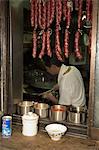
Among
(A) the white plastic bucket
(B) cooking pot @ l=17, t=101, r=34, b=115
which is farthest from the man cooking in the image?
(A) the white plastic bucket

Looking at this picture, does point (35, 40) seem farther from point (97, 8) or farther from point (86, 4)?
point (97, 8)

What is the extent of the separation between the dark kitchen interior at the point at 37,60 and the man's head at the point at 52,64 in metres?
0.05

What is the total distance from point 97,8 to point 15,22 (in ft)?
2.51

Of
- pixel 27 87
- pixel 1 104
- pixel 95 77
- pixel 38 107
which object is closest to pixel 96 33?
pixel 95 77

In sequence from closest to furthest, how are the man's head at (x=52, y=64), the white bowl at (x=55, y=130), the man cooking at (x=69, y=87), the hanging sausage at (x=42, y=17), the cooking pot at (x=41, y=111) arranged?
the white bowl at (x=55, y=130), the cooking pot at (x=41, y=111), the hanging sausage at (x=42, y=17), the man cooking at (x=69, y=87), the man's head at (x=52, y=64)

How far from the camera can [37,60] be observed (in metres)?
2.89

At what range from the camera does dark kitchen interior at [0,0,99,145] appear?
1.96 meters

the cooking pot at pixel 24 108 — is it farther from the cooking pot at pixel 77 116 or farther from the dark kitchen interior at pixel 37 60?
the cooking pot at pixel 77 116

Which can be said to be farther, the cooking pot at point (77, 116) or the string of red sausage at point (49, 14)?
the string of red sausage at point (49, 14)

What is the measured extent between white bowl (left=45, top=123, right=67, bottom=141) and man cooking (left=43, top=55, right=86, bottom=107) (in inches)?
16.0

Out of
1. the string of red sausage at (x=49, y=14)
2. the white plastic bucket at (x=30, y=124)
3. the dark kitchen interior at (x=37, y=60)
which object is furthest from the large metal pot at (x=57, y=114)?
the string of red sausage at (x=49, y=14)

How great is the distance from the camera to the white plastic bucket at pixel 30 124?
1.92 m

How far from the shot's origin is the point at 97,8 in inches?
68.4

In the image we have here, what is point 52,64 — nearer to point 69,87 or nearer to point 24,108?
point 69,87
